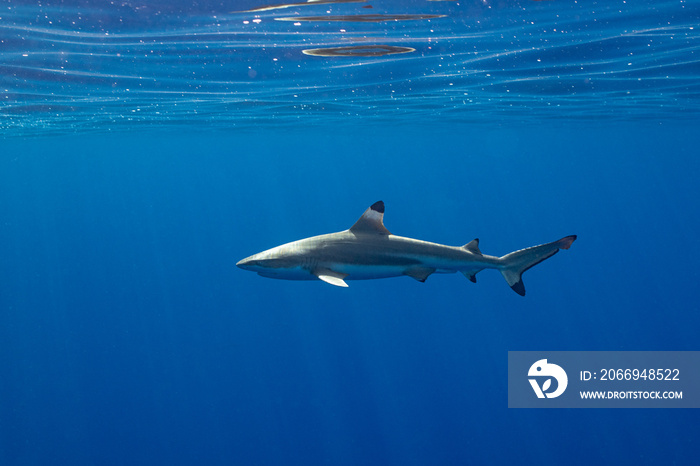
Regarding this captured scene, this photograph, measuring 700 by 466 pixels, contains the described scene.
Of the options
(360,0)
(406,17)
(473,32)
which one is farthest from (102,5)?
(473,32)

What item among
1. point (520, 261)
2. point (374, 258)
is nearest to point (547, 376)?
point (520, 261)

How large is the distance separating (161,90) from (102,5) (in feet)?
30.6

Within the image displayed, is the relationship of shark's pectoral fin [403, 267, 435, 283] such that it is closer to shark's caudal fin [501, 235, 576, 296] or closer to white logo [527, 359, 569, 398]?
shark's caudal fin [501, 235, 576, 296]

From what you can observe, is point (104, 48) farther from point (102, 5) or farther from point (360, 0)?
point (360, 0)

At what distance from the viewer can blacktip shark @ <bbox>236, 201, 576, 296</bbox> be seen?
7.07 meters

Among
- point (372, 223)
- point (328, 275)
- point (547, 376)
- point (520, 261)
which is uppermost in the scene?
point (372, 223)

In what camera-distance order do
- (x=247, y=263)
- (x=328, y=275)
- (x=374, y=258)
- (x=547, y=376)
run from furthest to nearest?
(x=547, y=376) → (x=374, y=258) → (x=247, y=263) → (x=328, y=275)

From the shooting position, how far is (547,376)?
49.1 ft

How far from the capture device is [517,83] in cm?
1898

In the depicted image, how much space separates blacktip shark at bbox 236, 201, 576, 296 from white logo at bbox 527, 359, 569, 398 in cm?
858

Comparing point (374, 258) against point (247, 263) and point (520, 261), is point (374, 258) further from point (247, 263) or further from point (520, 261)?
point (520, 261)

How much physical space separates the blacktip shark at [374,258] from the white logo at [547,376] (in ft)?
28.1

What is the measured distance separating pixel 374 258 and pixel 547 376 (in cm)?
1051

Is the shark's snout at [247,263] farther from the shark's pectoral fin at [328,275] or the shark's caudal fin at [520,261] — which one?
the shark's caudal fin at [520,261]
